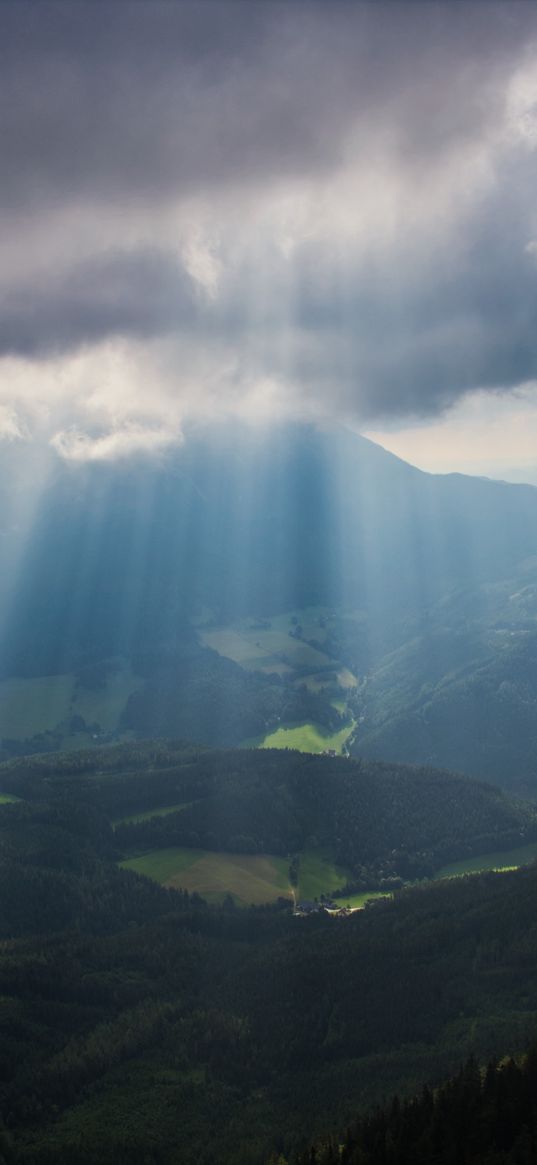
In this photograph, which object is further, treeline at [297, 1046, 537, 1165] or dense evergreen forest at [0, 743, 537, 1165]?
dense evergreen forest at [0, 743, 537, 1165]

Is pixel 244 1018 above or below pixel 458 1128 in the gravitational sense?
above

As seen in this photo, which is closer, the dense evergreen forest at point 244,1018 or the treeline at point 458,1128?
the treeline at point 458,1128

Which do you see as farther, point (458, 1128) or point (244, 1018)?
point (244, 1018)

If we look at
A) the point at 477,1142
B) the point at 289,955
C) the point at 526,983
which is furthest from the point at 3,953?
the point at 477,1142
